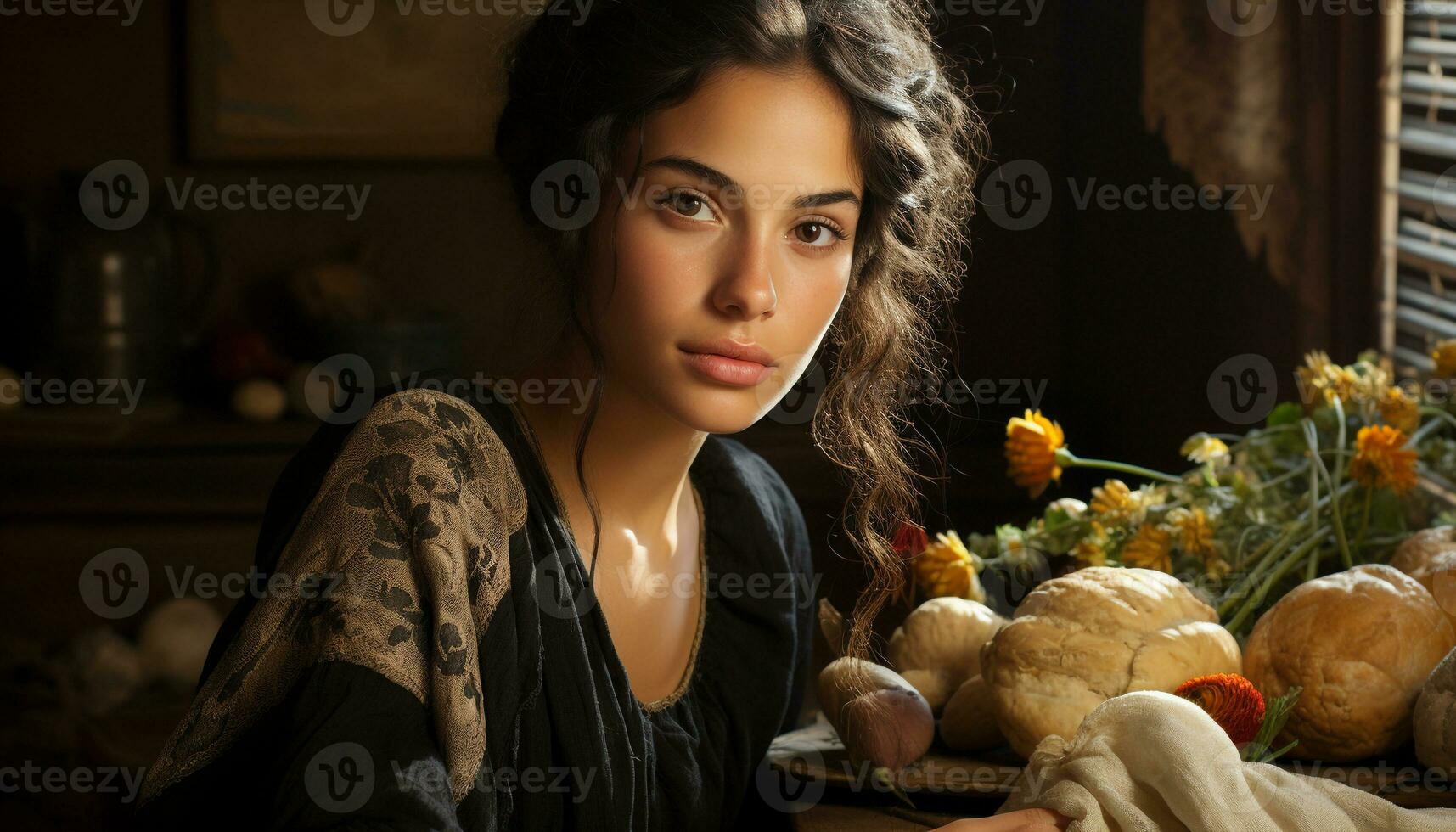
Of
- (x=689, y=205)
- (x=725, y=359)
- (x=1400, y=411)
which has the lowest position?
(x=1400, y=411)

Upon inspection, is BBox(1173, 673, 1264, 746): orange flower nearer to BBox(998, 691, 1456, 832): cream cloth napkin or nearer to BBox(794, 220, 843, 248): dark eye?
BBox(998, 691, 1456, 832): cream cloth napkin

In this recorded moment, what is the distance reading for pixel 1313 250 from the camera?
166cm

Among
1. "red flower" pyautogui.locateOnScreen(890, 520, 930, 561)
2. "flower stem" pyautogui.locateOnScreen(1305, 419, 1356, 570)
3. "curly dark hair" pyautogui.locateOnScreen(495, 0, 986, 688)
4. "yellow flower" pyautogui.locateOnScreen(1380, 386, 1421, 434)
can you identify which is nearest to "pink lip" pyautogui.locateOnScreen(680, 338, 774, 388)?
"curly dark hair" pyautogui.locateOnScreen(495, 0, 986, 688)

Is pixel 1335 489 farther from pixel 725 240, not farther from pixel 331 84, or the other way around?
pixel 331 84

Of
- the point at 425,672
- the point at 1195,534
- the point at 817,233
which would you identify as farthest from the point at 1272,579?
the point at 425,672

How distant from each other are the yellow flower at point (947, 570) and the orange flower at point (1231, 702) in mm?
306

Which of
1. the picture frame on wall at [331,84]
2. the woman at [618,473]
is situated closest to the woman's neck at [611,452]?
the woman at [618,473]

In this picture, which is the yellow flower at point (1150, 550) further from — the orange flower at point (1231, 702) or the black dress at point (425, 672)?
the black dress at point (425, 672)

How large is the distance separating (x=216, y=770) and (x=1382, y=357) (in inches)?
54.0

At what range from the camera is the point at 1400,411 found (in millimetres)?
1229

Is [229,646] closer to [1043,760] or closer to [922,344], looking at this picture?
[1043,760]

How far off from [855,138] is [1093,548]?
42cm

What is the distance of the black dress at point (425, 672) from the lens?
0.84 meters

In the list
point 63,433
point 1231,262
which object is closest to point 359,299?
point 63,433
